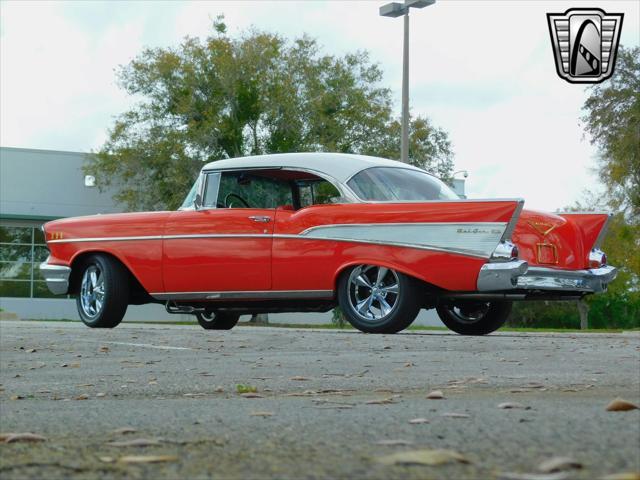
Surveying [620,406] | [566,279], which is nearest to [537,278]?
[566,279]

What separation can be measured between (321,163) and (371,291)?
59.8 inches

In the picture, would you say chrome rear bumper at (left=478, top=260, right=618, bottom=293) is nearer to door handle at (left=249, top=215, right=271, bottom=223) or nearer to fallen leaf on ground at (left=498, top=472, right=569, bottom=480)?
door handle at (left=249, top=215, right=271, bottom=223)

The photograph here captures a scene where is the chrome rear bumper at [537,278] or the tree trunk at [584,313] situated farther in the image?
the tree trunk at [584,313]

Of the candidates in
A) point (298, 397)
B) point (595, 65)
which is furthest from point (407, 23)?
point (298, 397)

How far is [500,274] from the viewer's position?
9.13m

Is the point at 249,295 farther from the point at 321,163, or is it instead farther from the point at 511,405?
the point at 511,405

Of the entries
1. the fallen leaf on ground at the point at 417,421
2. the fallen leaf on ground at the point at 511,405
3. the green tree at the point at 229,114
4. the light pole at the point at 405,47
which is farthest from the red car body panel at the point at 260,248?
the green tree at the point at 229,114

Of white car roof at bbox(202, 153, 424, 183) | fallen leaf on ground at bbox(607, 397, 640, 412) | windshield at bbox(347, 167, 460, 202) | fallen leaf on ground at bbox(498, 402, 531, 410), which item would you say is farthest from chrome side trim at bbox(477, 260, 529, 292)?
fallen leaf on ground at bbox(607, 397, 640, 412)

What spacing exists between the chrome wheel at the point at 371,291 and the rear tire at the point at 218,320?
3122mm

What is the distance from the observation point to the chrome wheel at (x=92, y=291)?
11461mm

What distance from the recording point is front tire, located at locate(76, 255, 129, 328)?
11.3 meters

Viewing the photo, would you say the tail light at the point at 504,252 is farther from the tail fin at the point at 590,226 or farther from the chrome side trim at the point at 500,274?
the tail fin at the point at 590,226

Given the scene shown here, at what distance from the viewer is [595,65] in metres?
24.6

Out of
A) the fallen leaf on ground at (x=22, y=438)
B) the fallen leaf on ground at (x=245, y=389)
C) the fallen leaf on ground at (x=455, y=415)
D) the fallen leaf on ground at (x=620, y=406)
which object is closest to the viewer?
the fallen leaf on ground at (x=22, y=438)
